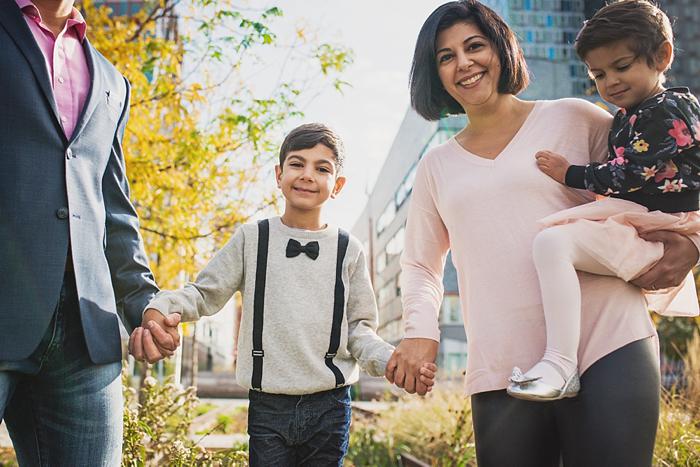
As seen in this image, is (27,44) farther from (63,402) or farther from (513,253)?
(513,253)

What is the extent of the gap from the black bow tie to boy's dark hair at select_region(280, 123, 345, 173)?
0.34 m

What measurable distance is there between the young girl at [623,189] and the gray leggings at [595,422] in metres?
0.07

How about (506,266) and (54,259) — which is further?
(506,266)

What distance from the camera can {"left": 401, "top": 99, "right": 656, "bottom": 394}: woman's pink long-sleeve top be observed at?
1.95 meters

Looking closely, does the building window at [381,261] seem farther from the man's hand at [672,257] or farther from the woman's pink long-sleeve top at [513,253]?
the man's hand at [672,257]

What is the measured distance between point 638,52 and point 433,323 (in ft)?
3.37

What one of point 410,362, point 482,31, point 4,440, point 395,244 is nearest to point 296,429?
point 410,362

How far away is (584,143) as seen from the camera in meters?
2.21

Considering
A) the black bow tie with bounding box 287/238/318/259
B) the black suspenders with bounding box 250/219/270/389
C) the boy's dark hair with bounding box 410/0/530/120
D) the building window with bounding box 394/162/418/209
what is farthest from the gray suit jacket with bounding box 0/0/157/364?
the building window with bounding box 394/162/418/209

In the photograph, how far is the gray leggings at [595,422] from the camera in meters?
1.79

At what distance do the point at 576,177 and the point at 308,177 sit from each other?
3.36 ft

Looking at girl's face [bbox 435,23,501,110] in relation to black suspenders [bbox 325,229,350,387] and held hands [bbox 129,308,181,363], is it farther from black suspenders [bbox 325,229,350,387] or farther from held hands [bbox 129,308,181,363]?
held hands [bbox 129,308,181,363]

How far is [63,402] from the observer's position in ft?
6.20

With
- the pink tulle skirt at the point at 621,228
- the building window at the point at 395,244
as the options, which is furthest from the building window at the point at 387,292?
the pink tulle skirt at the point at 621,228
